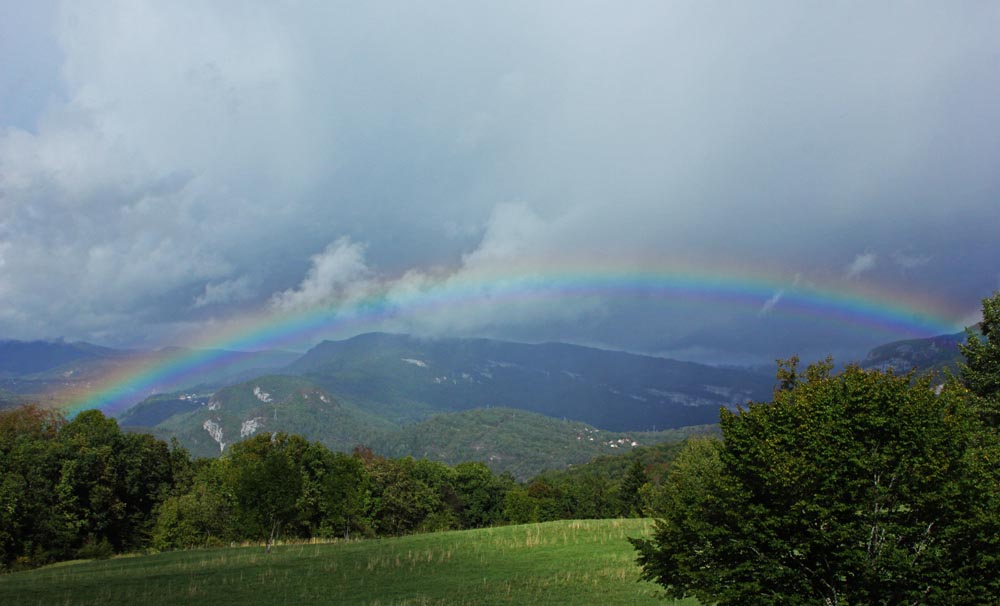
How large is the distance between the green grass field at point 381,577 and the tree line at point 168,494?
8.41 metres

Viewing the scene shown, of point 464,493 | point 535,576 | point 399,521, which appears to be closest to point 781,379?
point 535,576

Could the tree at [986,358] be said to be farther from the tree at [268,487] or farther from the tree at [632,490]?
the tree at [632,490]

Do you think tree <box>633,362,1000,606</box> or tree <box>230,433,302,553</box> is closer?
tree <box>633,362,1000,606</box>

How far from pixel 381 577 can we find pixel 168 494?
71.6 m

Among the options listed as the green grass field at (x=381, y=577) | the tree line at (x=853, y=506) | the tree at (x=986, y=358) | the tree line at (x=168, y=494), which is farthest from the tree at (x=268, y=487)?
the tree at (x=986, y=358)

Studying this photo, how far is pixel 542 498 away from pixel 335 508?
7643 centimetres

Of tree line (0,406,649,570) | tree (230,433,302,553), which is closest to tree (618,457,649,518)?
tree line (0,406,649,570)

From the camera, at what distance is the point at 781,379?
27.3 metres

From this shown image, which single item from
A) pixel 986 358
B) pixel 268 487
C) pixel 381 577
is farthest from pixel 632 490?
pixel 381 577

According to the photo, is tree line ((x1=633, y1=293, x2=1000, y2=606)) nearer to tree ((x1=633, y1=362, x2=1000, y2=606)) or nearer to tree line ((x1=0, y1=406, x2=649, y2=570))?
tree ((x1=633, y1=362, x2=1000, y2=606))

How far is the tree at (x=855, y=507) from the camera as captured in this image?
55.8ft

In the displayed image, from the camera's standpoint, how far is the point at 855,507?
1794cm

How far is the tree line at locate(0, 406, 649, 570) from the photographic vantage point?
62156mm

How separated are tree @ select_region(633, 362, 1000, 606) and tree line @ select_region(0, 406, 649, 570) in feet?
139
